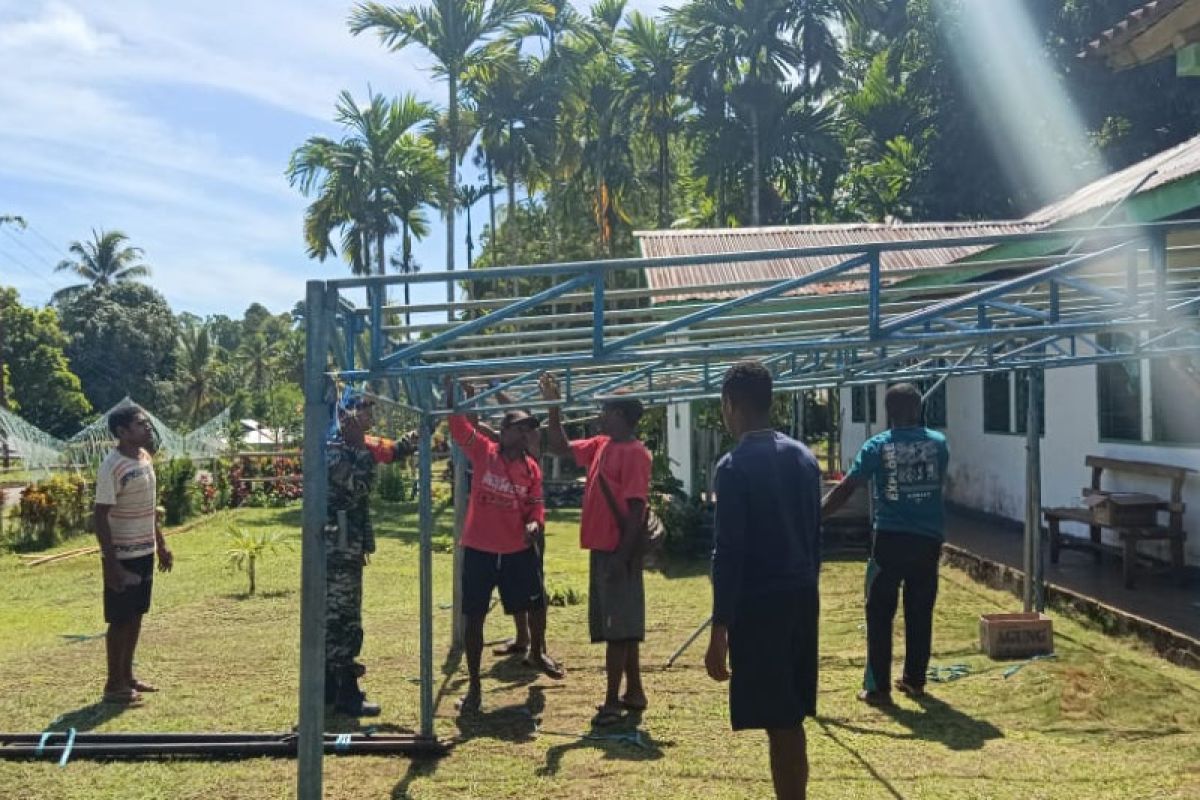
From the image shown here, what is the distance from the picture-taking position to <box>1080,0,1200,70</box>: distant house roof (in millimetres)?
6496

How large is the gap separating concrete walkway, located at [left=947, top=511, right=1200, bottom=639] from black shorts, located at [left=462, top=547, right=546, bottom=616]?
13.8ft

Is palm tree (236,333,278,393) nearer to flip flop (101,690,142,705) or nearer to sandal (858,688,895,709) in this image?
flip flop (101,690,142,705)

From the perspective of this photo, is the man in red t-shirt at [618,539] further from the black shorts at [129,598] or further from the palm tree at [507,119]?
the palm tree at [507,119]

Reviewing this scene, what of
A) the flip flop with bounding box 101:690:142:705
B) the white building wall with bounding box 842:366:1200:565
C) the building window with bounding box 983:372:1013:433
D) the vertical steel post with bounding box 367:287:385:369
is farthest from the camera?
the building window with bounding box 983:372:1013:433

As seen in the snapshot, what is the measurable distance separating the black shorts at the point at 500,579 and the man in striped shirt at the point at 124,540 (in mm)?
1983

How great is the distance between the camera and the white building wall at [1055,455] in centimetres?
952

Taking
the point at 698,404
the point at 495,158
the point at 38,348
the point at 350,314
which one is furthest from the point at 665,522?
the point at 38,348

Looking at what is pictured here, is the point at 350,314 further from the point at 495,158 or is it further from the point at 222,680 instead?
the point at 495,158

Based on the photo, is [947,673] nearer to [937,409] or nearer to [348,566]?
[348,566]

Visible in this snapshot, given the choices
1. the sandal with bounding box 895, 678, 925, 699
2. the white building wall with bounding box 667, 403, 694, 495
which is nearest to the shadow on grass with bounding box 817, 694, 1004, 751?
the sandal with bounding box 895, 678, 925, 699

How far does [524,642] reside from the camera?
24.9 ft

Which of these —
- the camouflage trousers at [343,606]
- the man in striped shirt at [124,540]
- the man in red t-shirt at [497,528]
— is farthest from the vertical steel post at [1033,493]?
the man in striped shirt at [124,540]

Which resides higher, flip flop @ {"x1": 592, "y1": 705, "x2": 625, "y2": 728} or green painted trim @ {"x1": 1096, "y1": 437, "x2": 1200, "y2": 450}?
green painted trim @ {"x1": 1096, "y1": 437, "x2": 1200, "y2": 450}

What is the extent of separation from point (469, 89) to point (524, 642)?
2113 centimetres
